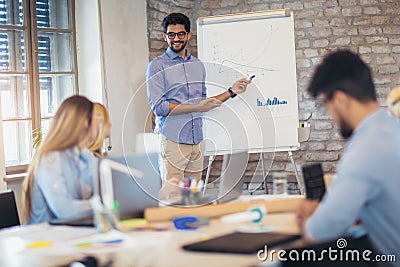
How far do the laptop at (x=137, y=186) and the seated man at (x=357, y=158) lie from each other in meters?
0.63

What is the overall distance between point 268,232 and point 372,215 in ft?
1.05

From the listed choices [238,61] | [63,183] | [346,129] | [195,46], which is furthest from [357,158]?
[195,46]

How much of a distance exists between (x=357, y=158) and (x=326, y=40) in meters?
4.34

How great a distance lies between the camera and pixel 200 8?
605 centimetres

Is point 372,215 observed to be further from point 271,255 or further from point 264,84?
point 264,84

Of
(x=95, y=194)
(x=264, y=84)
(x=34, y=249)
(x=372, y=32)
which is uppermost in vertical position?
(x=372, y=32)

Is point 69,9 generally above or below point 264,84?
above

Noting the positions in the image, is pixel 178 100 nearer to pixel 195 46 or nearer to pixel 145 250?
pixel 195 46

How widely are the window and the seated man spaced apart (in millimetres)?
3478

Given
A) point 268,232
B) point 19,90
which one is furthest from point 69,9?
point 268,232

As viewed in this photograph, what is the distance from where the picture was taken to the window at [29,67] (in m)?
4.72

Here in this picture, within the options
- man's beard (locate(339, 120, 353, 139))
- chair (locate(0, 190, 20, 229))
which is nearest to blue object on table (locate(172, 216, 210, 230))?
man's beard (locate(339, 120, 353, 139))

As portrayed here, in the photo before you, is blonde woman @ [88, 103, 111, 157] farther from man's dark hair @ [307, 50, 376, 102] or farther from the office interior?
the office interior

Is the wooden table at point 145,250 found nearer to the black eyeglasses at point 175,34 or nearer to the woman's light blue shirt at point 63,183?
the woman's light blue shirt at point 63,183
